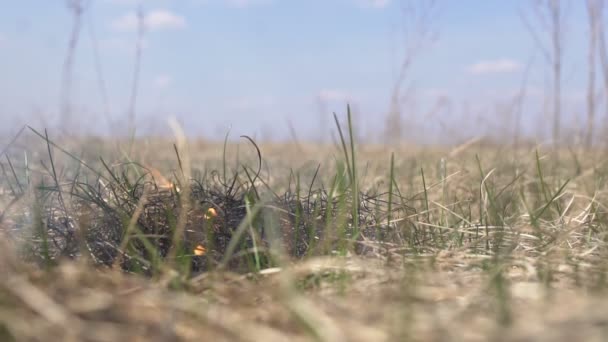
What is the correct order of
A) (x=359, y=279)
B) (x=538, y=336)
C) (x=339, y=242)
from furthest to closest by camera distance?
1. (x=339, y=242)
2. (x=359, y=279)
3. (x=538, y=336)

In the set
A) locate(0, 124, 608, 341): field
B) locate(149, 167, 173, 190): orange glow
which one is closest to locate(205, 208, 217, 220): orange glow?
locate(0, 124, 608, 341): field

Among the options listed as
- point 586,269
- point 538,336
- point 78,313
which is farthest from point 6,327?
point 586,269

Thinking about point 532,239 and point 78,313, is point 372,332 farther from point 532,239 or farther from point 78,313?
point 532,239

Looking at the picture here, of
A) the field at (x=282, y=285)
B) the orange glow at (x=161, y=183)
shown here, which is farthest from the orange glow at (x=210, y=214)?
the orange glow at (x=161, y=183)

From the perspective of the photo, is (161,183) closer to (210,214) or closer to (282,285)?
(210,214)

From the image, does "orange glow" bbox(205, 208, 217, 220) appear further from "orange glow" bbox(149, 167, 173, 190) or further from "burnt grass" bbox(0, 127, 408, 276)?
"orange glow" bbox(149, 167, 173, 190)

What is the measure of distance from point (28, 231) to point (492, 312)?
3.61 ft

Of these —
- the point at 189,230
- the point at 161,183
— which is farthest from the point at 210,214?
the point at 161,183

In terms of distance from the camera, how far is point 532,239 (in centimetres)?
139

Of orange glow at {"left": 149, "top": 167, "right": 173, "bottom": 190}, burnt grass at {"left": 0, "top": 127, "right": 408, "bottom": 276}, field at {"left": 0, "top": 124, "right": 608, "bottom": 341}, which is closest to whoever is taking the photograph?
field at {"left": 0, "top": 124, "right": 608, "bottom": 341}

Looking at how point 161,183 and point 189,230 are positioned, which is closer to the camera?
point 189,230

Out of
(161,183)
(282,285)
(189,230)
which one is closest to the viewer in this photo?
(282,285)

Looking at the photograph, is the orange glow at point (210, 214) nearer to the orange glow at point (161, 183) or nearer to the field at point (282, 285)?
the field at point (282, 285)

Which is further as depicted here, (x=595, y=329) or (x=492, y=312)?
(x=492, y=312)
